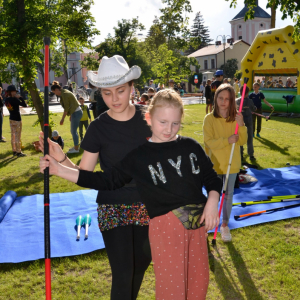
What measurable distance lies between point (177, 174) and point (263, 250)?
3101mm

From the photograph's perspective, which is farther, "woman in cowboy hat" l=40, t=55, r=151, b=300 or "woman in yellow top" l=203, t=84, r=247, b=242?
"woman in yellow top" l=203, t=84, r=247, b=242

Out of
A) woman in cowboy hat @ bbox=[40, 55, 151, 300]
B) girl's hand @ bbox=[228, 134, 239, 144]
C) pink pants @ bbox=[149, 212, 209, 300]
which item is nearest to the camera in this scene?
pink pants @ bbox=[149, 212, 209, 300]

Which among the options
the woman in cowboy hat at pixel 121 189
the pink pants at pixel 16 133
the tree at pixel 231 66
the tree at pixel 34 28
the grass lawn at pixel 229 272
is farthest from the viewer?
the tree at pixel 231 66

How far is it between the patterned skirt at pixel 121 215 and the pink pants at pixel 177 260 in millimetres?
357

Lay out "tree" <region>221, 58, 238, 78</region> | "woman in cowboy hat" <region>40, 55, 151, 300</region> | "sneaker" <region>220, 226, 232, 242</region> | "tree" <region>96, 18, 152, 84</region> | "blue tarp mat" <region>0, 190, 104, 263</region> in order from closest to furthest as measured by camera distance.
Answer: "woman in cowboy hat" <region>40, 55, 151, 300</region> → "blue tarp mat" <region>0, 190, 104, 263</region> → "sneaker" <region>220, 226, 232, 242</region> → "tree" <region>96, 18, 152, 84</region> → "tree" <region>221, 58, 238, 78</region>

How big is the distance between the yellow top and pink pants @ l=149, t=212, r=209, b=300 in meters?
2.42

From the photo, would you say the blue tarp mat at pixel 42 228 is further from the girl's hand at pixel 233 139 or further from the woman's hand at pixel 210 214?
the woman's hand at pixel 210 214

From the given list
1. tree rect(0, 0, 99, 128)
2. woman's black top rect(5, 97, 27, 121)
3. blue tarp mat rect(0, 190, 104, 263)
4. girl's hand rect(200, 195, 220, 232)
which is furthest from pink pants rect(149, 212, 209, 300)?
woman's black top rect(5, 97, 27, 121)

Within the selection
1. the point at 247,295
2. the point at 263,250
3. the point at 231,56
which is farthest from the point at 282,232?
the point at 231,56

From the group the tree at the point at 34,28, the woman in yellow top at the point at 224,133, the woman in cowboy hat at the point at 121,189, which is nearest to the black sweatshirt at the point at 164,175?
the woman in cowboy hat at the point at 121,189

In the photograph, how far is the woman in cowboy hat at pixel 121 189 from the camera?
255 cm

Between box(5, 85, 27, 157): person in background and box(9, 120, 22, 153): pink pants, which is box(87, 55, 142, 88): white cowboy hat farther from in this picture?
box(9, 120, 22, 153): pink pants

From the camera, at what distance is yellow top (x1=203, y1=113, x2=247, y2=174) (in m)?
4.57

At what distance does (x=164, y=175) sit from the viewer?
2275 mm
